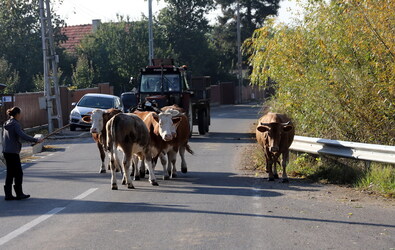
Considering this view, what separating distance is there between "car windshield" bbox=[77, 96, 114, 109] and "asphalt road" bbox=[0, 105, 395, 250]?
16.1 m

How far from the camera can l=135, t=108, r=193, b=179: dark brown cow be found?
14336mm

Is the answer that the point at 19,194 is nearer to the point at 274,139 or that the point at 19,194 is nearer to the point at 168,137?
the point at 168,137

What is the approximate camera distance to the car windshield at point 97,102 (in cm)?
3206

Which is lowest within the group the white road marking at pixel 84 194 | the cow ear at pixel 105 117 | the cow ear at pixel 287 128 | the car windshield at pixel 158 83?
the white road marking at pixel 84 194

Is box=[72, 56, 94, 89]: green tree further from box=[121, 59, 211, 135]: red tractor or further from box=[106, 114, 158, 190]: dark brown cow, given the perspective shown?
box=[106, 114, 158, 190]: dark brown cow

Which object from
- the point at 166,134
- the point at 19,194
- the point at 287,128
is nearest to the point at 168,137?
the point at 166,134

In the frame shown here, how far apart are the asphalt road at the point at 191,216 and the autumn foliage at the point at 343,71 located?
235 cm

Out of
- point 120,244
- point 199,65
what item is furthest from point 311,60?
point 199,65

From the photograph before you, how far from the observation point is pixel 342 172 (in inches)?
564

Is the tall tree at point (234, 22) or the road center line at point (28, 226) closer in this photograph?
the road center line at point (28, 226)

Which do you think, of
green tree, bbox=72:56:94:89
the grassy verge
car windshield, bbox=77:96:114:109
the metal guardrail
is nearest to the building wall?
car windshield, bbox=77:96:114:109

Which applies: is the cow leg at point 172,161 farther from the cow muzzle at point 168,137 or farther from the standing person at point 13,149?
the standing person at point 13,149

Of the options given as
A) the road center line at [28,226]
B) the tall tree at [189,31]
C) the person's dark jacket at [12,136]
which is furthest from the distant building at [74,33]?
the road center line at [28,226]

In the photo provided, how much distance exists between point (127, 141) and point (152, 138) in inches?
47.4
